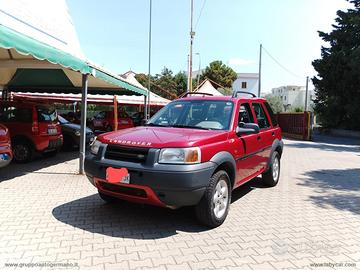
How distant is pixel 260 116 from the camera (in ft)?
22.2

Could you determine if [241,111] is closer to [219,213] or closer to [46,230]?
[219,213]

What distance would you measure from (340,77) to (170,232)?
2583cm

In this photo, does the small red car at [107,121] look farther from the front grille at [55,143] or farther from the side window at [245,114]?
the side window at [245,114]

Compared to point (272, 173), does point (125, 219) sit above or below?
below

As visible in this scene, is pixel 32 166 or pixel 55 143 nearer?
pixel 32 166

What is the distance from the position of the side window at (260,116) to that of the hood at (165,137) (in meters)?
1.76

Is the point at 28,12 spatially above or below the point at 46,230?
above

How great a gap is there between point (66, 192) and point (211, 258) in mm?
3579

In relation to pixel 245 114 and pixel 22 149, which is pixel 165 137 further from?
pixel 22 149

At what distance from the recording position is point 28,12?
26.4 ft

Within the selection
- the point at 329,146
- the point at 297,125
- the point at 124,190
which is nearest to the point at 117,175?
the point at 124,190

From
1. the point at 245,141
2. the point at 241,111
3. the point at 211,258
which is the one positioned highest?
the point at 241,111

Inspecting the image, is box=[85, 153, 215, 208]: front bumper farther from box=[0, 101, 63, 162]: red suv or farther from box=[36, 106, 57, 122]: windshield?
box=[36, 106, 57, 122]: windshield

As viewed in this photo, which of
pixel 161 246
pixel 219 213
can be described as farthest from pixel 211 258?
pixel 219 213
